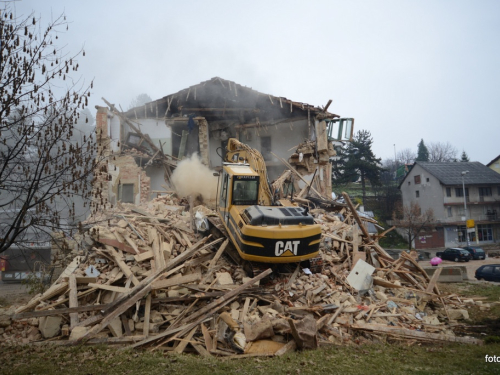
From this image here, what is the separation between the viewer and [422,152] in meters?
63.9

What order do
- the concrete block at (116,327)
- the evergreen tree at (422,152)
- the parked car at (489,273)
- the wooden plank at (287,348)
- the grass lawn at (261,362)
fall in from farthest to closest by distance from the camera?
the evergreen tree at (422,152) → the parked car at (489,273) → the concrete block at (116,327) → the wooden plank at (287,348) → the grass lawn at (261,362)

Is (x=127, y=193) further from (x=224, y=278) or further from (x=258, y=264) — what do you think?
(x=258, y=264)

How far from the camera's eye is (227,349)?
652 centimetres

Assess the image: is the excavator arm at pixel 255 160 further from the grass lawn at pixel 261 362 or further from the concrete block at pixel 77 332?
the concrete block at pixel 77 332

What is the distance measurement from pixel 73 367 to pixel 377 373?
508cm

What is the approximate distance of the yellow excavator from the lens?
8031mm

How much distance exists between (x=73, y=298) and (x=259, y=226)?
4.77 m

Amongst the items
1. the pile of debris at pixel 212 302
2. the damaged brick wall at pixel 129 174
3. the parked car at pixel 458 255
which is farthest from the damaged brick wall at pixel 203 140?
the parked car at pixel 458 255

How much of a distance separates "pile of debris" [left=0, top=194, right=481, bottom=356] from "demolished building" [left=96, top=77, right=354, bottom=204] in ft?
33.4

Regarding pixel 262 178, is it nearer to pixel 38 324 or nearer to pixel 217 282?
pixel 217 282

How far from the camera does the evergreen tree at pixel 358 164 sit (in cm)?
4178

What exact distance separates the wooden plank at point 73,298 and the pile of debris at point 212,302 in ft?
0.08

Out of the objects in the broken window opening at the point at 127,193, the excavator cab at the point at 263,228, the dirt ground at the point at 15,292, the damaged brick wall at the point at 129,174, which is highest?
the damaged brick wall at the point at 129,174

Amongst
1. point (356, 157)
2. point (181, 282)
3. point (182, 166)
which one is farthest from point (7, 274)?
point (356, 157)
